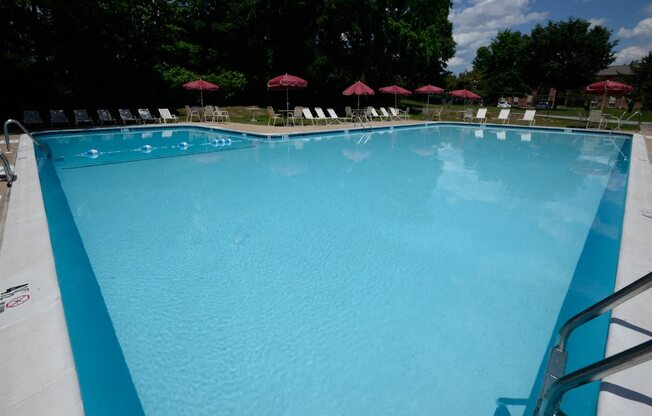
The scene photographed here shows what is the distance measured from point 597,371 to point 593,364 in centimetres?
2

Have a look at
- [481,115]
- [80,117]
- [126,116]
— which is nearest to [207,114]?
[126,116]

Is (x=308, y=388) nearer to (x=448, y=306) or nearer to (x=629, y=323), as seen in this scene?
(x=448, y=306)

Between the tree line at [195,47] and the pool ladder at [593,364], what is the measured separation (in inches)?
688

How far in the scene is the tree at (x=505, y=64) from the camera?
4338cm

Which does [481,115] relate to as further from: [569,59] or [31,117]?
[569,59]

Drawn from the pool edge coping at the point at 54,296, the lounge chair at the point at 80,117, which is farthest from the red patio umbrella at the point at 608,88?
the lounge chair at the point at 80,117

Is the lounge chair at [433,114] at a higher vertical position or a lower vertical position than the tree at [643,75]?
lower

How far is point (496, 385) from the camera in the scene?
7.53 ft

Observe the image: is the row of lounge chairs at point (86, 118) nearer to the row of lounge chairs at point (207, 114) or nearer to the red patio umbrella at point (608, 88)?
the row of lounge chairs at point (207, 114)

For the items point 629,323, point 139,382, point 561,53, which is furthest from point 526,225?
point 561,53

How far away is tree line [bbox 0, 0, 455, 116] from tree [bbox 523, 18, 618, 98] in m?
15.9

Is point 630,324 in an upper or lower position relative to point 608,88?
lower

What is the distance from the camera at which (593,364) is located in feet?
4.04

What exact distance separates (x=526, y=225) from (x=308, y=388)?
163 inches
